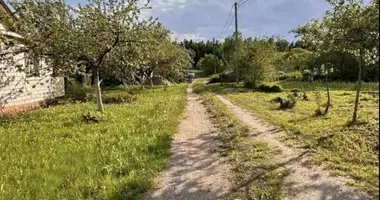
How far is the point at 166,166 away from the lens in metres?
8.35

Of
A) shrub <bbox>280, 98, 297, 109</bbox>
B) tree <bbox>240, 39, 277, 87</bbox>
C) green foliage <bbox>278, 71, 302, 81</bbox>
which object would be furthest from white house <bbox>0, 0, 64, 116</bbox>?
green foliage <bbox>278, 71, 302, 81</bbox>

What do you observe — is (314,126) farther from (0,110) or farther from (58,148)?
(0,110)

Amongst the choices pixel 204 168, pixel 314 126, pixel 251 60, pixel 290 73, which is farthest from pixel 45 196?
pixel 290 73

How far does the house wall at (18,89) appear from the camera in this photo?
1861 cm

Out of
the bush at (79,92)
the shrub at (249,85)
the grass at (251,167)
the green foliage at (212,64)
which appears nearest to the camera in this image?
the grass at (251,167)

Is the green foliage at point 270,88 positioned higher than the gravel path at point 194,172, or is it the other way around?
the green foliage at point 270,88

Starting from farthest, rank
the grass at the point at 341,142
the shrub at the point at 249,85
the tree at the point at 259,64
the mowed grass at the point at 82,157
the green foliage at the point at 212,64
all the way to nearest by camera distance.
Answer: the green foliage at the point at 212,64
the tree at the point at 259,64
the shrub at the point at 249,85
the grass at the point at 341,142
the mowed grass at the point at 82,157

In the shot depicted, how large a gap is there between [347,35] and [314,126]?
2836 mm

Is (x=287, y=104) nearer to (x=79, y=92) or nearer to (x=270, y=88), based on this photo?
(x=270, y=88)

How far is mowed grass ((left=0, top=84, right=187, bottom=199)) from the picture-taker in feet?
22.5

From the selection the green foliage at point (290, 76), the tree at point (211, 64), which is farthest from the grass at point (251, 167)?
the tree at point (211, 64)

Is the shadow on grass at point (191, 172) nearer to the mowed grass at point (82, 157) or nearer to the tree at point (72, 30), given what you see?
the mowed grass at point (82, 157)

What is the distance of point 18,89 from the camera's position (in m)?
20.3

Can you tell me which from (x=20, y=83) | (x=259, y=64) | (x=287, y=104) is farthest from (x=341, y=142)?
(x=259, y=64)
